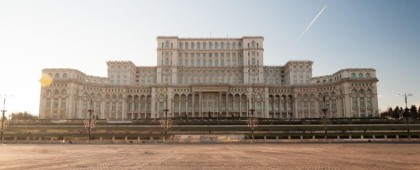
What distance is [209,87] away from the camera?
125062 mm

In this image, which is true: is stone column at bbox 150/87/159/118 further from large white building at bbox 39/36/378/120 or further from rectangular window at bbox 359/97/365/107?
rectangular window at bbox 359/97/365/107

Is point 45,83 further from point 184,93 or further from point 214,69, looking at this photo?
point 214,69

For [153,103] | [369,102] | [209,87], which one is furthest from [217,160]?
[369,102]

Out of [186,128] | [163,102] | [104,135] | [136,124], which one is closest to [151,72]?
[163,102]

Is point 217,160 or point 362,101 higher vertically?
point 362,101

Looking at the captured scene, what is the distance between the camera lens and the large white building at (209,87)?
118 metres

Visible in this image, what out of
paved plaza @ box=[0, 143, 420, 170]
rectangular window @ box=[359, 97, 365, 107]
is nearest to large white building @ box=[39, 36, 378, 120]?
rectangular window @ box=[359, 97, 365, 107]

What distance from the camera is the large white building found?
118 m

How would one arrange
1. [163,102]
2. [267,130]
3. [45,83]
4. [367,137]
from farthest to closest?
[163,102] < [45,83] < [267,130] < [367,137]

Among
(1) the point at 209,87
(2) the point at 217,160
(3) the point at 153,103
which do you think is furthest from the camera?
(3) the point at 153,103

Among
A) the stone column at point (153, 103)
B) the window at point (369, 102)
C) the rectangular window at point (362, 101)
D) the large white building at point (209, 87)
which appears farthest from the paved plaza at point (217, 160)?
the stone column at point (153, 103)

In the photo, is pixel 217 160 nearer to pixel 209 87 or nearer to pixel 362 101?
pixel 209 87

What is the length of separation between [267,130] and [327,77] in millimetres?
65655

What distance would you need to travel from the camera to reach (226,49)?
139375 millimetres
